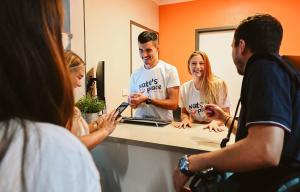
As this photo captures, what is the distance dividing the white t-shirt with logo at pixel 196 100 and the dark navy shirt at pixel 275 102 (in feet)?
3.88

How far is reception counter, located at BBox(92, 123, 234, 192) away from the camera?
122 cm

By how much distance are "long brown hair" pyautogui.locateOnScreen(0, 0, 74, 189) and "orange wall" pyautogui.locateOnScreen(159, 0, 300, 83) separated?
11.7 ft

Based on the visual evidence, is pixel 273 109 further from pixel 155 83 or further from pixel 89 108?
pixel 155 83

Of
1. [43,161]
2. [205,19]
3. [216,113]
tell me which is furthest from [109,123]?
[205,19]

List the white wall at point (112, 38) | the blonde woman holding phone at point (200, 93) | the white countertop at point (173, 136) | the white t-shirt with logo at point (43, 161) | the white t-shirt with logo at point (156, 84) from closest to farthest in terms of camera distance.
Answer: the white t-shirt with logo at point (43, 161), the white countertop at point (173, 136), the blonde woman holding phone at point (200, 93), the white t-shirt with logo at point (156, 84), the white wall at point (112, 38)

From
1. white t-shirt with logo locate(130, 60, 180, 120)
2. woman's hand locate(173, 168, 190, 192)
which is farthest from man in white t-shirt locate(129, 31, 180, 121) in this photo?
woman's hand locate(173, 168, 190, 192)

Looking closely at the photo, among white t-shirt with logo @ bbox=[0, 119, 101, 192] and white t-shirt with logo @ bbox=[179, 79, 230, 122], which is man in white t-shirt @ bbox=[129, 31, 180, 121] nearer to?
white t-shirt with logo @ bbox=[179, 79, 230, 122]

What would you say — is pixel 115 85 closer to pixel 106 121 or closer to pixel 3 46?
pixel 106 121

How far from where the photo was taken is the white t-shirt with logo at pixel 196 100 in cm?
196

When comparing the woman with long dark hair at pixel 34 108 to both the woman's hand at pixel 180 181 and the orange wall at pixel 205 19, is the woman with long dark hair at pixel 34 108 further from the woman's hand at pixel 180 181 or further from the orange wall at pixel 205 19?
the orange wall at pixel 205 19

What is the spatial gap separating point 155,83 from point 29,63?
176cm

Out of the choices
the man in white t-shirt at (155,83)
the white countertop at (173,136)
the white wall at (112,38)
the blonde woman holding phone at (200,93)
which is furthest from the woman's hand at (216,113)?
A: the white wall at (112,38)

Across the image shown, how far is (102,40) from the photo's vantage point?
2.64 m

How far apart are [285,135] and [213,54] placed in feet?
10.5
